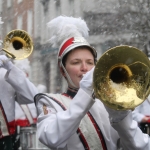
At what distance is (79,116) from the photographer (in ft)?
7.32

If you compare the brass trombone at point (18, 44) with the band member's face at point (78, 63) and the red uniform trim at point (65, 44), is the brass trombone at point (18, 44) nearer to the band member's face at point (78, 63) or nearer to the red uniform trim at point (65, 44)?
the red uniform trim at point (65, 44)

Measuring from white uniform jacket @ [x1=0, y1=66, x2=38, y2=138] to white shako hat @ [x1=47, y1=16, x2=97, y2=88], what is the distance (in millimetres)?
754

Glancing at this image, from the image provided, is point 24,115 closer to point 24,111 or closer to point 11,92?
point 24,111

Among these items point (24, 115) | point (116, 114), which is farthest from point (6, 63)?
point (24, 115)

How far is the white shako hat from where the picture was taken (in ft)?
9.23

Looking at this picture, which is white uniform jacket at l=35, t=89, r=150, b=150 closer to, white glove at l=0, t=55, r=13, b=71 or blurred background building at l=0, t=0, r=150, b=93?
white glove at l=0, t=55, r=13, b=71

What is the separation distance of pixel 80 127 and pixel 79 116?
30 cm

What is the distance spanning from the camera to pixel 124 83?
2.15 meters

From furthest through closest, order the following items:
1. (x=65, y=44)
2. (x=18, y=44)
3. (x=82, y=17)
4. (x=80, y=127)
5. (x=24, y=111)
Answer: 1. (x=82, y=17)
2. (x=24, y=111)
3. (x=18, y=44)
4. (x=65, y=44)
5. (x=80, y=127)

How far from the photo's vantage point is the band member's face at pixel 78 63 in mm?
2686

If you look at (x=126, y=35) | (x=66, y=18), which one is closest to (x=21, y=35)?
(x=66, y=18)

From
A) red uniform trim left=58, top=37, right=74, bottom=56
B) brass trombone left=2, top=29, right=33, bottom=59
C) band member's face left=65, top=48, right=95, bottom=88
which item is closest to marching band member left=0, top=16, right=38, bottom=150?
brass trombone left=2, top=29, right=33, bottom=59

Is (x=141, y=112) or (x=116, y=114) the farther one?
(x=141, y=112)

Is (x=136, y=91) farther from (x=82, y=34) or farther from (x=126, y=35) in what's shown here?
(x=126, y=35)
